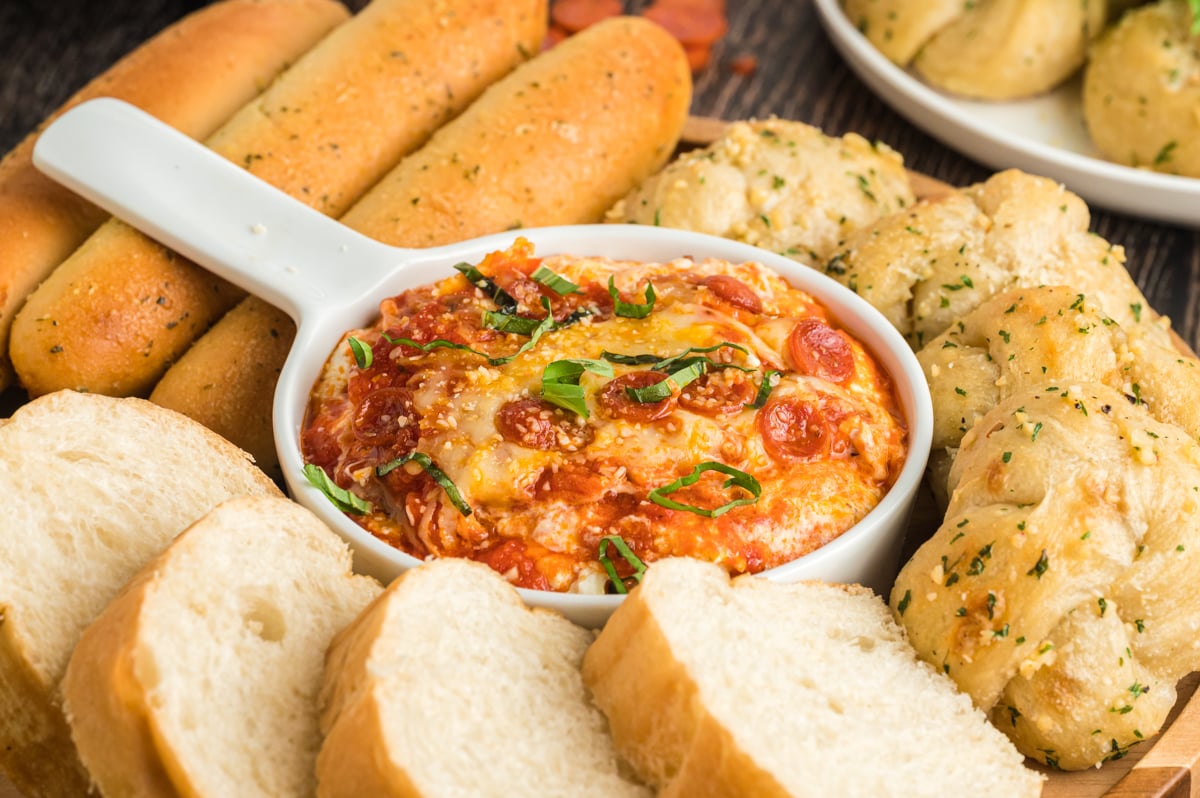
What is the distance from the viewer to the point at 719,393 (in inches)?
127

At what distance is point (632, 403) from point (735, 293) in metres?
0.59

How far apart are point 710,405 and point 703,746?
3.18 ft

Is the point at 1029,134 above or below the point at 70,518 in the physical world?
below

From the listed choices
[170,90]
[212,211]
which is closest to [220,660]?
[212,211]

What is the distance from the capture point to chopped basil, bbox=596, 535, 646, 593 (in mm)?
2977

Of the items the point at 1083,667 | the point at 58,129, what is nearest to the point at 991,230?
the point at 1083,667

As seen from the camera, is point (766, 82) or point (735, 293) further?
point (766, 82)

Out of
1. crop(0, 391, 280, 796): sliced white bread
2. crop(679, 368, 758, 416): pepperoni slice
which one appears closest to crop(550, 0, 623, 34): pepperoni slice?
crop(679, 368, 758, 416): pepperoni slice

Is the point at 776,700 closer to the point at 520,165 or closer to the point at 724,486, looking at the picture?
the point at 724,486

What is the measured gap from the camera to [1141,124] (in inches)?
195

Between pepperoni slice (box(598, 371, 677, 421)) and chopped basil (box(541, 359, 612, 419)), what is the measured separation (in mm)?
50

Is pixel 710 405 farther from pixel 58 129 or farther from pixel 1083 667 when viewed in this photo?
pixel 58 129

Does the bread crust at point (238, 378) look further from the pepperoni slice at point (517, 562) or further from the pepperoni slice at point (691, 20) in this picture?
the pepperoni slice at point (691, 20)

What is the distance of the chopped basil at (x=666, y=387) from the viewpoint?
10.3ft
